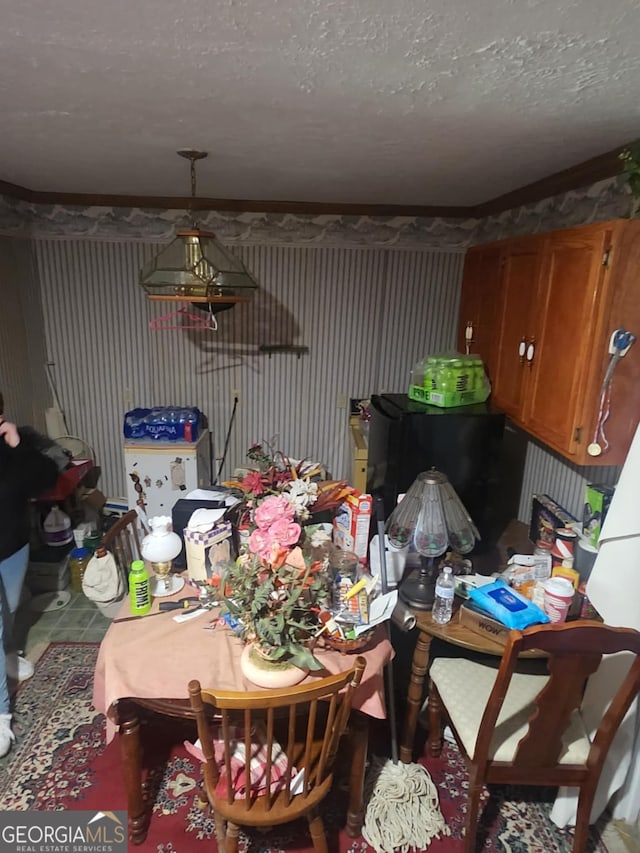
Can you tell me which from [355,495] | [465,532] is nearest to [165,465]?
[355,495]

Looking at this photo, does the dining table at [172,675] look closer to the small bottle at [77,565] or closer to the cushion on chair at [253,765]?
the cushion on chair at [253,765]

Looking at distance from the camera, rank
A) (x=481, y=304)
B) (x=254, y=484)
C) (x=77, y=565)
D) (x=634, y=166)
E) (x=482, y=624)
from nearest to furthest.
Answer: (x=634, y=166) < (x=482, y=624) < (x=254, y=484) < (x=481, y=304) < (x=77, y=565)

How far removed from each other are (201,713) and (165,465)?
2.42 metres

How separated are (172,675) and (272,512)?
545mm

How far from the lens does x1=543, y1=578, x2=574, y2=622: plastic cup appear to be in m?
1.82

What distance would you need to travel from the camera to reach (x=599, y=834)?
6.19 feet

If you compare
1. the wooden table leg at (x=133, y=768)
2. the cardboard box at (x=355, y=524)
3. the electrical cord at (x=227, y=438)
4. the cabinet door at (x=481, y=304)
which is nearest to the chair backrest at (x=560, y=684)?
the cardboard box at (x=355, y=524)

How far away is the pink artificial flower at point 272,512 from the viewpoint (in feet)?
5.40

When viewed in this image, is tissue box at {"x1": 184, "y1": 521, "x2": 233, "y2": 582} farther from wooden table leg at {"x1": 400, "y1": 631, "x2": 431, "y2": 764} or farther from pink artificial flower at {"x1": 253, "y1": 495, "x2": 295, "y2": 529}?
wooden table leg at {"x1": 400, "y1": 631, "x2": 431, "y2": 764}

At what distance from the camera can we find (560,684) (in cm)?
151

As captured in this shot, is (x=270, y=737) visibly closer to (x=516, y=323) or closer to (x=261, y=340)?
(x=516, y=323)

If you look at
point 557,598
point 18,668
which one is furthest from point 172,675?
point 18,668

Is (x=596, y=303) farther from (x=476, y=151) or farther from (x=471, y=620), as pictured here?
(x=471, y=620)

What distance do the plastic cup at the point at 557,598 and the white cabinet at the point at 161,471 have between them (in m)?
2.41
